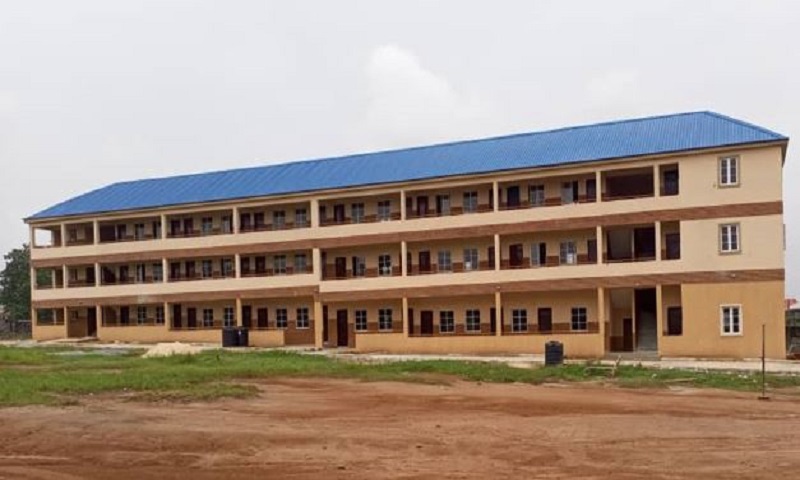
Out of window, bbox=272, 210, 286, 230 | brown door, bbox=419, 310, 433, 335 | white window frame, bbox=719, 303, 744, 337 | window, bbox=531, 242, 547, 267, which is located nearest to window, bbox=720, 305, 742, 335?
white window frame, bbox=719, 303, 744, 337

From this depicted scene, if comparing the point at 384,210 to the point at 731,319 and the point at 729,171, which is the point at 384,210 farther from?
the point at 731,319

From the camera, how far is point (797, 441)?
45.4 ft

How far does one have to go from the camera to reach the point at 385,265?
4494cm

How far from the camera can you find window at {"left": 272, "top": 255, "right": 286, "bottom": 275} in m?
47.8

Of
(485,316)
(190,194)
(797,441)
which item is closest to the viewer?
(797,441)

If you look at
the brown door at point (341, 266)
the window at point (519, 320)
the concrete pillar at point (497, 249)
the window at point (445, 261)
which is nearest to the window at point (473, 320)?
the window at point (519, 320)

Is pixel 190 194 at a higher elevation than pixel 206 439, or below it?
higher

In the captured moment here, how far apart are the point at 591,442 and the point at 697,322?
2260cm

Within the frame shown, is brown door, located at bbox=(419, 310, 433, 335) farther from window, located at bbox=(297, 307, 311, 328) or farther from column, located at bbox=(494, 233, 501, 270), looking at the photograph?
window, located at bbox=(297, 307, 311, 328)

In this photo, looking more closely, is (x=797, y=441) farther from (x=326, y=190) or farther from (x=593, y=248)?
(x=326, y=190)

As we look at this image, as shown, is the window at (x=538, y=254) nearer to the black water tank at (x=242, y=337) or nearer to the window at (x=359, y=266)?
the window at (x=359, y=266)

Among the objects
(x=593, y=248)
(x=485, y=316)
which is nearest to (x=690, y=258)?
(x=593, y=248)

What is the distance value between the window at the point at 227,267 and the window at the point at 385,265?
9458 millimetres

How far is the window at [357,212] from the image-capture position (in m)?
45.4
